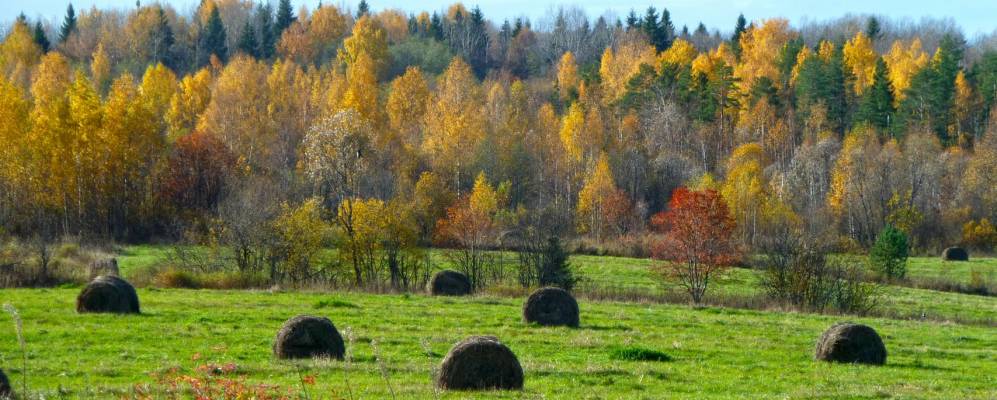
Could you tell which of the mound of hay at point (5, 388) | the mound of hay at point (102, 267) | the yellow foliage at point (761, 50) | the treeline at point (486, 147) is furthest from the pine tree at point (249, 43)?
the mound of hay at point (5, 388)

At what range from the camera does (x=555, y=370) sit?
1747 cm

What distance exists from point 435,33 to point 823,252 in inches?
4602

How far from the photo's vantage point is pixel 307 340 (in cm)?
1808

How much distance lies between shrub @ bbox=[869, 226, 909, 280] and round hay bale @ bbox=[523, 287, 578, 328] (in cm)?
2809

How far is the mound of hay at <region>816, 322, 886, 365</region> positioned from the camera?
19.8 m

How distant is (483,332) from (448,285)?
11570mm

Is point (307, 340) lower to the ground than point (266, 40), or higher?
lower

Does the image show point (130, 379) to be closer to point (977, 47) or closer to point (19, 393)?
point (19, 393)

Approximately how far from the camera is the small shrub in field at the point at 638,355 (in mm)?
19766

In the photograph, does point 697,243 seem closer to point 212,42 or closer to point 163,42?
point 212,42

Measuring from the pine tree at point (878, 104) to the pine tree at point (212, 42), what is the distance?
81828 mm

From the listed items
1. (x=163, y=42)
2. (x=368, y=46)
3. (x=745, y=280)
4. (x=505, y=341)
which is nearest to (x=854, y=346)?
(x=505, y=341)

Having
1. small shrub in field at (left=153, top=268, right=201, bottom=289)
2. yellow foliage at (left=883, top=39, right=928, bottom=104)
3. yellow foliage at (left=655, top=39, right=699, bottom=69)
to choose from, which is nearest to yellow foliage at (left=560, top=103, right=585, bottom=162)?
yellow foliage at (left=655, top=39, right=699, bottom=69)

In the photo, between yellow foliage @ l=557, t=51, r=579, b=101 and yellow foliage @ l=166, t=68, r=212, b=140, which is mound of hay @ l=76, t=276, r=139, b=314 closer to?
yellow foliage @ l=166, t=68, r=212, b=140
